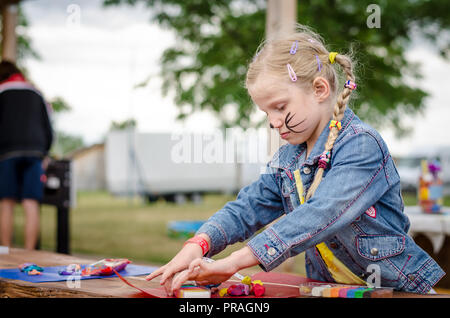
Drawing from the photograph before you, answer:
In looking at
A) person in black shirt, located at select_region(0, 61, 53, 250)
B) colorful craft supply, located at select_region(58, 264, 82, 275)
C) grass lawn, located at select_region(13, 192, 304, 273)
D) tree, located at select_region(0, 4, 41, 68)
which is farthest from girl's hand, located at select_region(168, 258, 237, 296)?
tree, located at select_region(0, 4, 41, 68)

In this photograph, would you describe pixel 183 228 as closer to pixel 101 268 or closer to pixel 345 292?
pixel 101 268

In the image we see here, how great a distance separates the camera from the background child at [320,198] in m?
1.25

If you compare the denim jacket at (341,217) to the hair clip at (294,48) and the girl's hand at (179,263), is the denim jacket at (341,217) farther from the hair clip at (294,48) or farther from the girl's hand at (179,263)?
the hair clip at (294,48)

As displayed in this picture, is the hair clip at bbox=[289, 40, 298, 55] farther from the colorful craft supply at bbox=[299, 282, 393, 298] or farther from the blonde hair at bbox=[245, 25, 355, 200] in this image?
the colorful craft supply at bbox=[299, 282, 393, 298]

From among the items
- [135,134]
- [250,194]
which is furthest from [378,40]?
[135,134]

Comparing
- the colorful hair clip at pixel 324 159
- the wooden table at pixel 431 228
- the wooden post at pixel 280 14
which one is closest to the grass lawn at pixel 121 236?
the wooden table at pixel 431 228

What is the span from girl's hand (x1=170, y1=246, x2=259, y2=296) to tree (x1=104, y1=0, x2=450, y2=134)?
4207mm

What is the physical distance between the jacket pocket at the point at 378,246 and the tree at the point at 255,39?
4075 mm

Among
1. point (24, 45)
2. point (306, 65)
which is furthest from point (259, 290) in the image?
point (24, 45)

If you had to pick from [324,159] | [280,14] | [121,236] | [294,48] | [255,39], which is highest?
[255,39]

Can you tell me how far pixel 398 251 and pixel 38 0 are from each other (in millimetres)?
5536

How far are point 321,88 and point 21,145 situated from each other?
3.71m

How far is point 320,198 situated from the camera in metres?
1.26

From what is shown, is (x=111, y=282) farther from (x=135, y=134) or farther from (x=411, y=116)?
(x=135, y=134)
